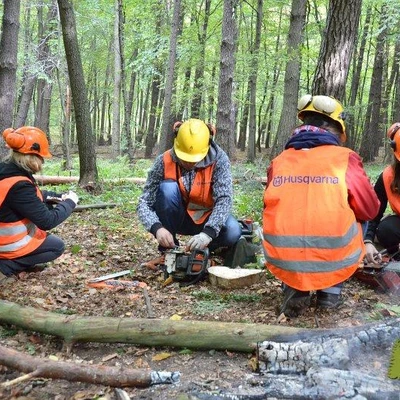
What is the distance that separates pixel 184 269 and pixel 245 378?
168cm

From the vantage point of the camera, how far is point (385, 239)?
4219mm

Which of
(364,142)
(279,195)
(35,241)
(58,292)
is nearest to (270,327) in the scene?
(279,195)

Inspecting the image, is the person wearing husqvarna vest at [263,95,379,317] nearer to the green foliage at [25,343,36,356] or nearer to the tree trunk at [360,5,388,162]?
the green foliage at [25,343,36,356]

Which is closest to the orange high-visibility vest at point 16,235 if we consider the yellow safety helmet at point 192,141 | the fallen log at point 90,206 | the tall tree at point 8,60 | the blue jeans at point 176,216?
the blue jeans at point 176,216

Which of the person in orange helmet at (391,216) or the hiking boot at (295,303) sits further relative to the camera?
the person in orange helmet at (391,216)

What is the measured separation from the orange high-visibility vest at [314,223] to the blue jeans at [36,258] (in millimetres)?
2247

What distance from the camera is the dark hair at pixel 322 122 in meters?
3.28

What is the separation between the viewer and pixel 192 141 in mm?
3871

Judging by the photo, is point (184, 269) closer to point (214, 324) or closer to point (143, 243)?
point (214, 324)

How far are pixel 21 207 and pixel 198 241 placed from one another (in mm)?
1562

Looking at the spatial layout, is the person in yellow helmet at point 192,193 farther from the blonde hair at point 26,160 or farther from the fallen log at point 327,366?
the fallen log at point 327,366

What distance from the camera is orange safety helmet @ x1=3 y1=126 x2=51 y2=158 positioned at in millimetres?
3744

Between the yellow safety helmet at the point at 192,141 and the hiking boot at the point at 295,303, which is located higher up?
the yellow safety helmet at the point at 192,141

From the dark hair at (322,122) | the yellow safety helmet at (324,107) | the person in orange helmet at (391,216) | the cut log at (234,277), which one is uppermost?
the yellow safety helmet at (324,107)
